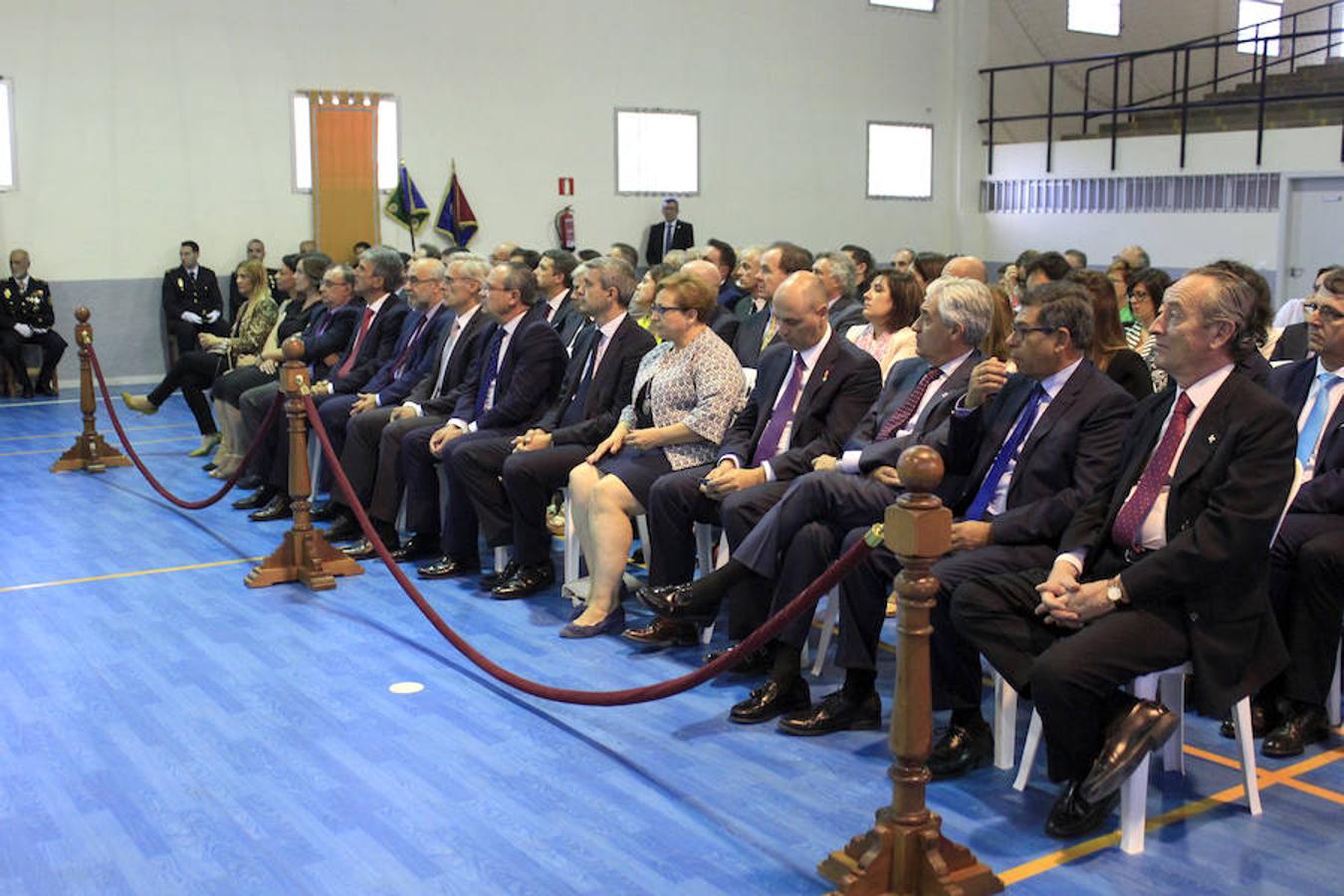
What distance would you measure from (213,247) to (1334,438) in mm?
11712

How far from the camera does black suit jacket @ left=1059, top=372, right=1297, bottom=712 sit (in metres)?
Result: 3.35

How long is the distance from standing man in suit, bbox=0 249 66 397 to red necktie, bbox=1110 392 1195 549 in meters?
11.4

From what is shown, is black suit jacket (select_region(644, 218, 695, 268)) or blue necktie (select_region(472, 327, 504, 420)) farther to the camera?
black suit jacket (select_region(644, 218, 695, 268))

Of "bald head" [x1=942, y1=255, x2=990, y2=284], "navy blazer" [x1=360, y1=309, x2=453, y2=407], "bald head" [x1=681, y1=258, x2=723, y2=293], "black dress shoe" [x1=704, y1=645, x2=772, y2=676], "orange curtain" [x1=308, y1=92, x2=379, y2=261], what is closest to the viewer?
"black dress shoe" [x1=704, y1=645, x2=772, y2=676]

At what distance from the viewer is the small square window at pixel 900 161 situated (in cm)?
1762

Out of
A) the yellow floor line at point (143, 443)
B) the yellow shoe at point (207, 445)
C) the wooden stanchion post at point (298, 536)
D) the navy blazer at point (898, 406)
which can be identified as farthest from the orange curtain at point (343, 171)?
the navy blazer at point (898, 406)

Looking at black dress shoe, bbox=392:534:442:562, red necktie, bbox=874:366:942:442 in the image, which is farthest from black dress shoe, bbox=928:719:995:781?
black dress shoe, bbox=392:534:442:562

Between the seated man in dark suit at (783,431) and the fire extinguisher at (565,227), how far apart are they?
10.4 m

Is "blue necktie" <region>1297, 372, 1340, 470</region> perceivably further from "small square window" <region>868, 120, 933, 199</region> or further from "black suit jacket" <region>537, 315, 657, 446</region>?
"small square window" <region>868, 120, 933, 199</region>

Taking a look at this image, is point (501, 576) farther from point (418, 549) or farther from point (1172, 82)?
point (1172, 82)

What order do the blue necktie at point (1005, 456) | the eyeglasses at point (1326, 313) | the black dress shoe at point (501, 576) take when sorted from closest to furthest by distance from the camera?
the blue necktie at point (1005, 456) < the eyeglasses at point (1326, 313) < the black dress shoe at point (501, 576)

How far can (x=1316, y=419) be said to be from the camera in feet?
14.1

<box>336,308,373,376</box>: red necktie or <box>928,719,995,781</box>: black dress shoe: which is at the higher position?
<box>336,308,373,376</box>: red necktie

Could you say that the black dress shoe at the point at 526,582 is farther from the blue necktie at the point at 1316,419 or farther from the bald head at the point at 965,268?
the blue necktie at the point at 1316,419
